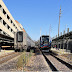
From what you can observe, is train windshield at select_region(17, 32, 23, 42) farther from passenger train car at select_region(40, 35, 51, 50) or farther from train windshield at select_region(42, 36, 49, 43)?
train windshield at select_region(42, 36, 49, 43)

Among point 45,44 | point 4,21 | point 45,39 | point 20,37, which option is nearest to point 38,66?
point 20,37

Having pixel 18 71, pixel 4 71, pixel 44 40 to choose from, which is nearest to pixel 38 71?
pixel 18 71

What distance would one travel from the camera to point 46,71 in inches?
301

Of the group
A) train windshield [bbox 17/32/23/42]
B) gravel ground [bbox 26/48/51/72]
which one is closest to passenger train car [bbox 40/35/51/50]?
train windshield [bbox 17/32/23/42]

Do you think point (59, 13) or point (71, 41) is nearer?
point (71, 41)

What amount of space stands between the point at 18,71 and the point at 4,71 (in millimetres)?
885

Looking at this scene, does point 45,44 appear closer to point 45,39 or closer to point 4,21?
point 45,39

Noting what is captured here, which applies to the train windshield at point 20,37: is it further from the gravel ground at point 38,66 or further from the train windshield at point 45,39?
the gravel ground at point 38,66

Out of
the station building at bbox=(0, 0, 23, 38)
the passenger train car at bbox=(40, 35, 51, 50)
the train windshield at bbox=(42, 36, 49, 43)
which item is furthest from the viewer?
the station building at bbox=(0, 0, 23, 38)

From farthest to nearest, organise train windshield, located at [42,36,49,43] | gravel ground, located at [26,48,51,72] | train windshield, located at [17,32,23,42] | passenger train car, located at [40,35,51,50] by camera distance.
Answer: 1. train windshield, located at [42,36,49,43]
2. passenger train car, located at [40,35,51,50]
3. train windshield, located at [17,32,23,42]
4. gravel ground, located at [26,48,51,72]

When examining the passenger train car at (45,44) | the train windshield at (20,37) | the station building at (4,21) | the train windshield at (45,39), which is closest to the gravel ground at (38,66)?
the train windshield at (20,37)

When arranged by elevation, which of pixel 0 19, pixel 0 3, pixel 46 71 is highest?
pixel 0 3

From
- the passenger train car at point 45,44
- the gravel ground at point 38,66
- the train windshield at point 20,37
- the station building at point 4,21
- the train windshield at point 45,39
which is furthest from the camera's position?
the station building at point 4,21

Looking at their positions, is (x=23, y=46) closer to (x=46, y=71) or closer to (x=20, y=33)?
(x=20, y=33)
